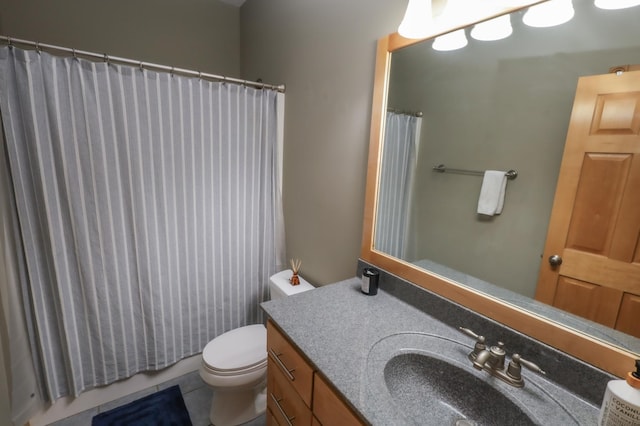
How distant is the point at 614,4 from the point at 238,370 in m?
1.93

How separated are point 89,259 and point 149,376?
892 mm

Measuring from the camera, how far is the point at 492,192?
0.97 m

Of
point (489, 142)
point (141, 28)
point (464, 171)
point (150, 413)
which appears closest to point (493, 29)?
point (489, 142)

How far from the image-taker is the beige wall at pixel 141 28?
69.2 inches

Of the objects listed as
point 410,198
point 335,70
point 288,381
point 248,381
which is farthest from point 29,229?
point 410,198

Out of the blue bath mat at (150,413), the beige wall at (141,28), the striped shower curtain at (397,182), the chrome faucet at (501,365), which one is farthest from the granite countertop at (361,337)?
the beige wall at (141,28)

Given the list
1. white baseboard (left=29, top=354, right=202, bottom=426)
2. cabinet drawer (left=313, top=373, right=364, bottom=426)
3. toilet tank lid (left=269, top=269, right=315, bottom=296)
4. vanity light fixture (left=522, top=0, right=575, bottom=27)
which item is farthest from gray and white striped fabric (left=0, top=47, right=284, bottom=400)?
vanity light fixture (left=522, top=0, right=575, bottom=27)

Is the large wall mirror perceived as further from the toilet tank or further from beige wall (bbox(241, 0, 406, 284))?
the toilet tank

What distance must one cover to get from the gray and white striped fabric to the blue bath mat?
0.18 metres

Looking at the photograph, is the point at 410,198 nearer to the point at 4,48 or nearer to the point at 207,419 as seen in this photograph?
the point at 207,419

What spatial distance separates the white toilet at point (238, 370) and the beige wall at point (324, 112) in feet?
1.12

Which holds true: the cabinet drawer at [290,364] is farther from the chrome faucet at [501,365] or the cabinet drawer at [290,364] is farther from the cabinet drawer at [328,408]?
the chrome faucet at [501,365]

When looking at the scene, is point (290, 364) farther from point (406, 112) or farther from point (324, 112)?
point (324, 112)

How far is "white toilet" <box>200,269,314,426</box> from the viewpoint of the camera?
1.45 meters
